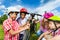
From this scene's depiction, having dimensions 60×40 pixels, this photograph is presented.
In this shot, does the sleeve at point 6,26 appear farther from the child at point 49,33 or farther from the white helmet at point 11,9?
the child at point 49,33

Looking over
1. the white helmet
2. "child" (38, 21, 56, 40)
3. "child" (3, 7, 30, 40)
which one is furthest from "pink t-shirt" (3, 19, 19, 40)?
"child" (38, 21, 56, 40)

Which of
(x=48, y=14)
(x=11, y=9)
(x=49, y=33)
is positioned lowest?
(x=49, y=33)

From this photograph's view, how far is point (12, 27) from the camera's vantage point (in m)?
7.48

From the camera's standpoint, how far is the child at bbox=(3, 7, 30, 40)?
746 centimetres

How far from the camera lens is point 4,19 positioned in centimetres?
744

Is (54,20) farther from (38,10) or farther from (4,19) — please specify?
(4,19)

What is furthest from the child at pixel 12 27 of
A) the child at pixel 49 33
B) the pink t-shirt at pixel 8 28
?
the child at pixel 49 33

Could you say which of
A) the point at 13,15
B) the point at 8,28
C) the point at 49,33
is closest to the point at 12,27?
the point at 8,28

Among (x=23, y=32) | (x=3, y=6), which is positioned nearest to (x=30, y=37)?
(x=23, y=32)

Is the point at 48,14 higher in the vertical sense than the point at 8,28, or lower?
higher

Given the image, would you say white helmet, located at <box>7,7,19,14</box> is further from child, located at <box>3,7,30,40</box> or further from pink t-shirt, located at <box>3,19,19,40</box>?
pink t-shirt, located at <box>3,19,19,40</box>

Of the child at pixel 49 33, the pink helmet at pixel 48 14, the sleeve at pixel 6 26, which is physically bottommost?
the child at pixel 49 33

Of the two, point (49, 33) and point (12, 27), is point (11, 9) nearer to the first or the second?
point (12, 27)

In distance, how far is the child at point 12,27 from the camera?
746 centimetres
